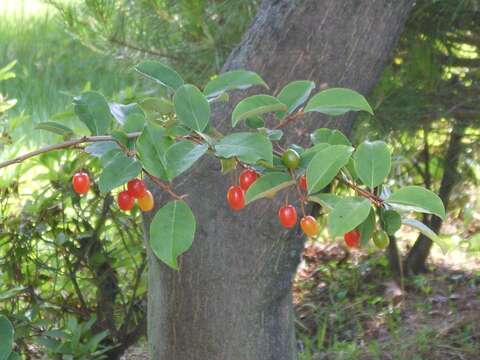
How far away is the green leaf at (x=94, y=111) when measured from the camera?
3.63ft

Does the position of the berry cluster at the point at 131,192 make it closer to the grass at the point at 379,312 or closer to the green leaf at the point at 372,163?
the green leaf at the point at 372,163

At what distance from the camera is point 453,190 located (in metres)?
3.13

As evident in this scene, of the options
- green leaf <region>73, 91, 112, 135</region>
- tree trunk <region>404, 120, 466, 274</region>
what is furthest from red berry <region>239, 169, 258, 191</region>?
tree trunk <region>404, 120, 466, 274</region>

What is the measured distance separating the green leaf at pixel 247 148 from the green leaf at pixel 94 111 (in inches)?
8.0

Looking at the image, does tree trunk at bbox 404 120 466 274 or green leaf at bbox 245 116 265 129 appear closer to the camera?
green leaf at bbox 245 116 265 129

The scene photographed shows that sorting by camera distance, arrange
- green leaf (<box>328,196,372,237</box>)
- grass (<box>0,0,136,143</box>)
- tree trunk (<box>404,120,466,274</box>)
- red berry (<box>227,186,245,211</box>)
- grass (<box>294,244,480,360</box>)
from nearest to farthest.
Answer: green leaf (<box>328,196,372,237</box>) < red berry (<box>227,186,245,211</box>) < grass (<box>294,244,480,360</box>) < tree trunk (<box>404,120,466,274</box>) < grass (<box>0,0,136,143</box>)

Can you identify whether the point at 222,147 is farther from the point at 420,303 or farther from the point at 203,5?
→ the point at 420,303

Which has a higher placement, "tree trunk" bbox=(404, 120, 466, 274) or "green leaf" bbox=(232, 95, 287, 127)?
"green leaf" bbox=(232, 95, 287, 127)

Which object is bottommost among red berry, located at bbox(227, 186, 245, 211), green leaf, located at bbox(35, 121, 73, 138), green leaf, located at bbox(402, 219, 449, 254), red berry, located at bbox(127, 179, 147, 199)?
green leaf, located at bbox(402, 219, 449, 254)

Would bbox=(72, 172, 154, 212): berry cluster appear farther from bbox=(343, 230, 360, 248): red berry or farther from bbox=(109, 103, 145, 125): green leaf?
bbox=(343, 230, 360, 248): red berry

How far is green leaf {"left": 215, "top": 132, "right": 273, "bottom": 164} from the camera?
0.97 meters

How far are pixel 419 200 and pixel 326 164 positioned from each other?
0.43 feet

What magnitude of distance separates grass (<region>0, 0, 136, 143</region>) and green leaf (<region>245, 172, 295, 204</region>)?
417cm

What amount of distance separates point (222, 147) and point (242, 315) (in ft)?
2.68
